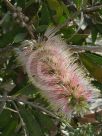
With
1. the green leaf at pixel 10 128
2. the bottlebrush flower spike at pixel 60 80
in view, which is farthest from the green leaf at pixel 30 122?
the bottlebrush flower spike at pixel 60 80

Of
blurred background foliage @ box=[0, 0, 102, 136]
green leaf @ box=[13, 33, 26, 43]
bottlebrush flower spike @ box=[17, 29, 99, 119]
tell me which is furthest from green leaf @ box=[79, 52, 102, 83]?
bottlebrush flower spike @ box=[17, 29, 99, 119]

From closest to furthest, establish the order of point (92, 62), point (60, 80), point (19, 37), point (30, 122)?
point (60, 80) → point (19, 37) → point (92, 62) → point (30, 122)

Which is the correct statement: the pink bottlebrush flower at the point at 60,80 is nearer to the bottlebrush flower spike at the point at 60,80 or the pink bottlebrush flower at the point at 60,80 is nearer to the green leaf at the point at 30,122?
the bottlebrush flower spike at the point at 60,80

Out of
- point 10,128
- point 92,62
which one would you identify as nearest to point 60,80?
point 92,62

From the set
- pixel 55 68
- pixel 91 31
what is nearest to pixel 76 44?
pixel 91 31

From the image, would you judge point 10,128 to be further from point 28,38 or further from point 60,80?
point 60,80

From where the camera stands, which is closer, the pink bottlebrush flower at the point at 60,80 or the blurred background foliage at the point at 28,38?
the pink bottlebrush flower at the point at 60,80

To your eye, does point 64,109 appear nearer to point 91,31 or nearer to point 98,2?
point 98,2

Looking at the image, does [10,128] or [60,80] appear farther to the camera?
[10,128]

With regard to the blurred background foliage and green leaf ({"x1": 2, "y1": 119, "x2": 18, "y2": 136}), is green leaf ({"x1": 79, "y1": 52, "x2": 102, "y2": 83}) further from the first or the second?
green leaf ({"x1": 2, "y1": 119, "x2": 18, "y2": 136})
